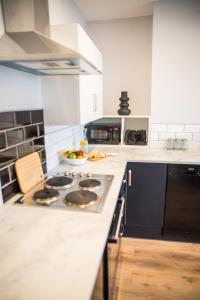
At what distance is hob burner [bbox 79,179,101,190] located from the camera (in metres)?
1.45

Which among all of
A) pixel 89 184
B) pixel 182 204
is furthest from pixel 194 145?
pixel 89 184

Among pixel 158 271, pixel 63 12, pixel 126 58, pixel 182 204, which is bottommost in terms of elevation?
pixel 158 271

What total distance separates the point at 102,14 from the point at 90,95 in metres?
1.26

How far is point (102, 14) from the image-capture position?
247 cm

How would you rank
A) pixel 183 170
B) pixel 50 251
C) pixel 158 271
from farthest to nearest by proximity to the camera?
pixel 183 170
pixel 158 271
pixel 50 251

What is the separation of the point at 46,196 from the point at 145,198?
1186mm

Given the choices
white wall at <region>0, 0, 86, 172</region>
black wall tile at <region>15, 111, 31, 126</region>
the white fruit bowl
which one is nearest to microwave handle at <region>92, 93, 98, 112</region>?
white wall at <region>0, 0, 86, 172</region>

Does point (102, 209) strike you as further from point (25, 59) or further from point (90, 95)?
point (90, 95)

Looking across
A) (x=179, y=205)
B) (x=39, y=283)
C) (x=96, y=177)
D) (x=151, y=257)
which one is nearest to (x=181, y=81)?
(x=179, y=205)

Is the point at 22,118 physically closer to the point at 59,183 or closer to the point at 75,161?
the point at 59,183

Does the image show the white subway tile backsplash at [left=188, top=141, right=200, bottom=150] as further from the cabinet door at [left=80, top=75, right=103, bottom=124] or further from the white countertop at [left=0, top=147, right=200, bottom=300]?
the white countertop at [left=0, top=147, right=200, bottom=300]

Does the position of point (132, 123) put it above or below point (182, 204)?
above

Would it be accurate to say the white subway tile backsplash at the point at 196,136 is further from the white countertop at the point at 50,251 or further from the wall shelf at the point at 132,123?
the white countertop at the point at 50,251

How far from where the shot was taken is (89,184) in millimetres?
1504
